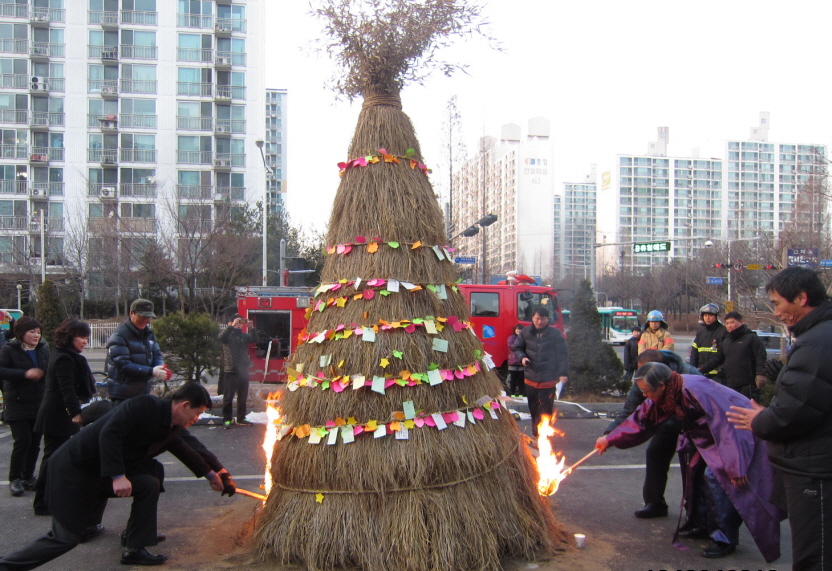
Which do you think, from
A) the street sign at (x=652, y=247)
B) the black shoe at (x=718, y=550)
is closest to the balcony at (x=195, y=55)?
the street sign at (x=652, y=247)

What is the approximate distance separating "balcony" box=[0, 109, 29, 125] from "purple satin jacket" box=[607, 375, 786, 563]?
142 feet

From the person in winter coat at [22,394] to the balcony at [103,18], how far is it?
1487 inches

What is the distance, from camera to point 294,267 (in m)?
15.9

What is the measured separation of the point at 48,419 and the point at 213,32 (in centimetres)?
3745

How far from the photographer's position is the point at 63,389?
17.2 feet

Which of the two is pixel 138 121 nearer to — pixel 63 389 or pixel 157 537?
pixel 63 389

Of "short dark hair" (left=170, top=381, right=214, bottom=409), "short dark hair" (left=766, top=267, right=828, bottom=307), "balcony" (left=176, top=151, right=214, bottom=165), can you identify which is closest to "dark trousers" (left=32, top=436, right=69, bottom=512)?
"short dark hair" (left=170, top=381, right=214, bottom=409)

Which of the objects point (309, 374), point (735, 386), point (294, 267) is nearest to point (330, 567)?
point (309, 374)

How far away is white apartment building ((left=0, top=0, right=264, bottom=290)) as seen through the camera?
1453 inches

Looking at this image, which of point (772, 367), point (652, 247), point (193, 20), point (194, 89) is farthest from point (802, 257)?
point (193, 20)

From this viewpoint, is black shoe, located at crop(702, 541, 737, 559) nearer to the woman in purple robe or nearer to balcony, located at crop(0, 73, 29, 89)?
the woman in purple robe

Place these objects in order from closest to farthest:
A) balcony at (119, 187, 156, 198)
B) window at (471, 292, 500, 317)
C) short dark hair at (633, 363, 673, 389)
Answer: short dark hair at (633, 363, 673, 389), window at (471, 292, 500, 317), balcony at (119, 187, 156, 198)

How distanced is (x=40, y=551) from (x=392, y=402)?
2.20 meters

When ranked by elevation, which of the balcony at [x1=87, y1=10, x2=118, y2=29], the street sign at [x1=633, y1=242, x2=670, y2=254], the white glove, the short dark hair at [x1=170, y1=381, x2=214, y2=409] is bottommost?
the white glove
